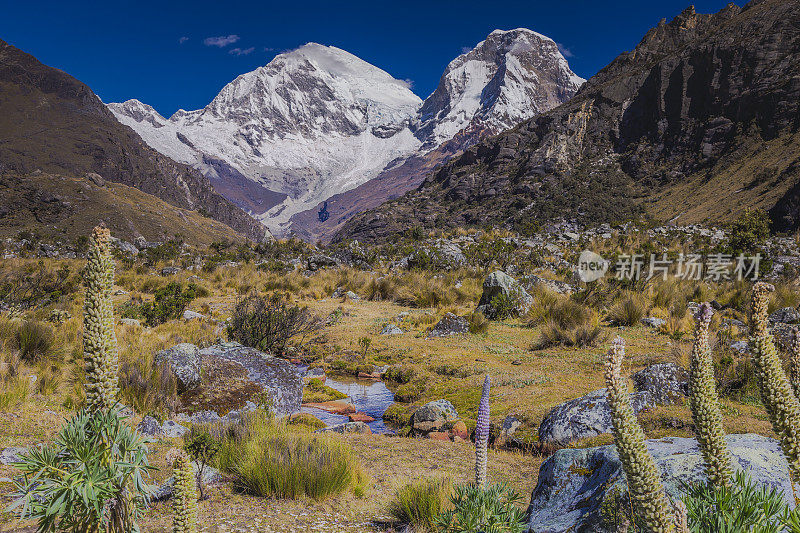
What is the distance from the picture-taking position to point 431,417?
283 inches

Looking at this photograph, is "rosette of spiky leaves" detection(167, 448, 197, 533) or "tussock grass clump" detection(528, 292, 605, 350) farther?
"tussock grass clump" detection(528, 292, 605, 350)

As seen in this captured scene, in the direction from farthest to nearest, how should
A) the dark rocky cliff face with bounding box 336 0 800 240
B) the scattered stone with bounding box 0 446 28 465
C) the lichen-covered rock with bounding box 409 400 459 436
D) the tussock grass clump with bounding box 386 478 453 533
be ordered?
the dark rocky cliff face with bounding box 336 0 800 240 < the lichen-covered rock with bounding box 409 400 459 436 < the scattered stone with bounding box 0 446 28 465 < the tussock grass clump with bounding box 386 478 453 533

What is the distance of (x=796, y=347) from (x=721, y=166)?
2406 inches

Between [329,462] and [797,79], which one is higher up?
[797,79]

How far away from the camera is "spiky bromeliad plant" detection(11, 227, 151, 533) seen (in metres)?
1.61

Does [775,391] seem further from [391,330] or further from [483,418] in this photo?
[391,330]

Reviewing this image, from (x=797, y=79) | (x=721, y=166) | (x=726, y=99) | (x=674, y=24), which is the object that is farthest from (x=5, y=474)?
(x=674, y=24)

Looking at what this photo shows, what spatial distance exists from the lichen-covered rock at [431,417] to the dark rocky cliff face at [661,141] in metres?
36.1

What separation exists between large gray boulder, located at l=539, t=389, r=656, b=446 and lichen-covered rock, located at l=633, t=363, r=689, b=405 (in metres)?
0.28

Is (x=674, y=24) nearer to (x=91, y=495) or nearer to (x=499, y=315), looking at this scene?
(x=499, y=315)

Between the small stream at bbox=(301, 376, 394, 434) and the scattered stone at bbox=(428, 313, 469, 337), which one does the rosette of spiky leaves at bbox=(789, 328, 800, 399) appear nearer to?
the small stream at bbox=(301, 376, 394, 434)

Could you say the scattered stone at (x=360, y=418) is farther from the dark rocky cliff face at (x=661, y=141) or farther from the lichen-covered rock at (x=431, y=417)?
the dark rocky cliff face at (x=661, y=141)

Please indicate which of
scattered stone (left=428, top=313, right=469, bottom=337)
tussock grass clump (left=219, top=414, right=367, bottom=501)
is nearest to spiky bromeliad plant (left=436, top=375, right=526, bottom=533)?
tussock grass clump (left=219, top=414, right=367, bottom=501)

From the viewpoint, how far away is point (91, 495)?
158 centimetres
